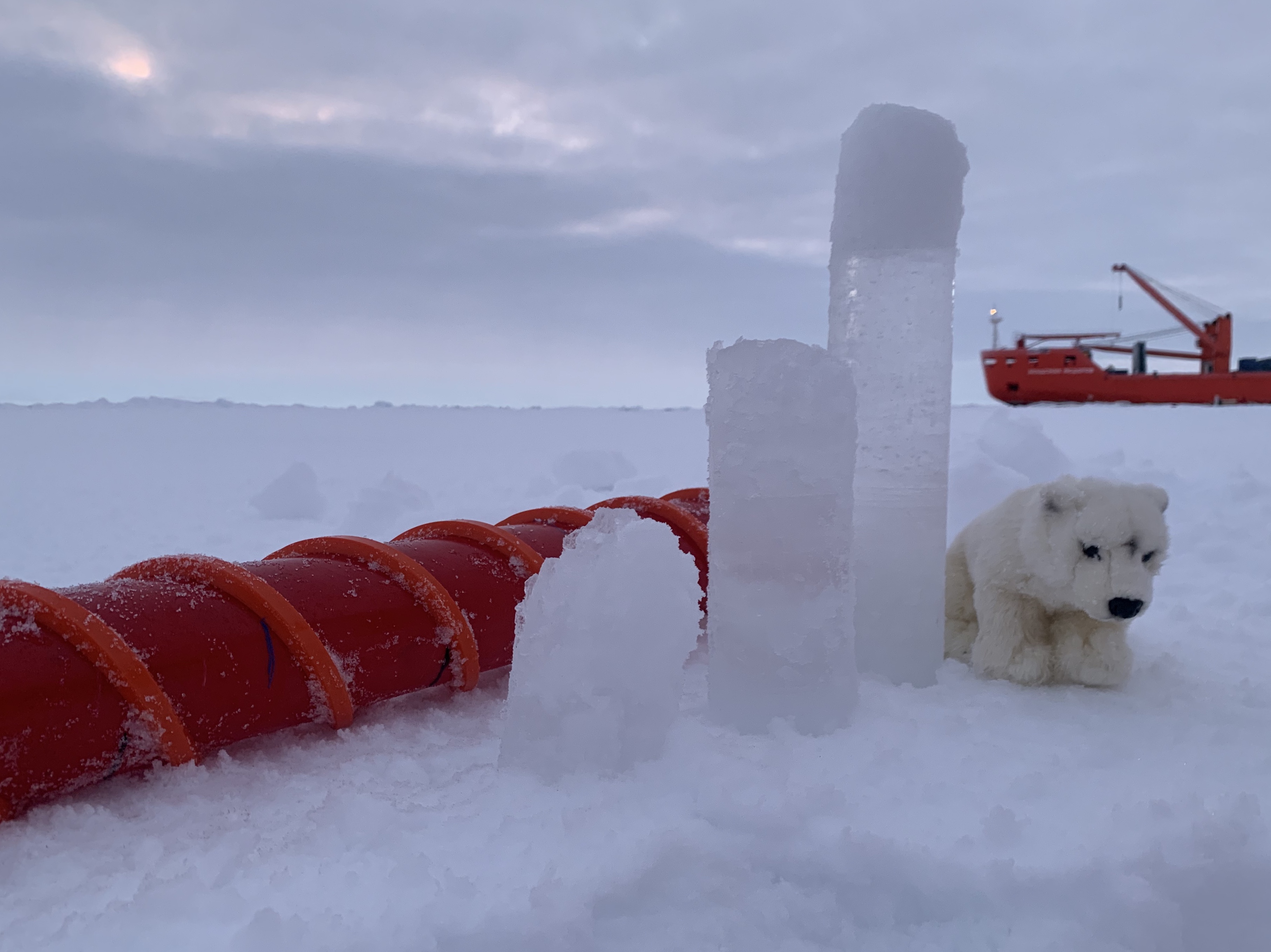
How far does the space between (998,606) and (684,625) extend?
37.9 inches

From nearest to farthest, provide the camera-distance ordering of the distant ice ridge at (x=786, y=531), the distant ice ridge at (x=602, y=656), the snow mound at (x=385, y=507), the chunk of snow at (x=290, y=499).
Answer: the distant ice ridge at (x=602, y=656) → the distant ice ridge at (x=786, y=531) → the snow mound at (x=385, y=507) → the chunk of snow at (x=290, y=499)

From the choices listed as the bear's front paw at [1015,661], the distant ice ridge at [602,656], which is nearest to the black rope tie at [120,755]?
the distant ice ridge at [602,656]

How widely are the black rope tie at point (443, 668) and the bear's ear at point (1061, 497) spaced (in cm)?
153

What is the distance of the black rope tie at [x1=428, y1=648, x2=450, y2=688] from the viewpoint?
214 cm

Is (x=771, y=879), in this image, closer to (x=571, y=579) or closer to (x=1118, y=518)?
(x=571, y=579)

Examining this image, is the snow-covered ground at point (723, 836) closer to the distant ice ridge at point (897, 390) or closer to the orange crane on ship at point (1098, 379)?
the distant ice ridge at point (897, 390)

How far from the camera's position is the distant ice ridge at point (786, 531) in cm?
179

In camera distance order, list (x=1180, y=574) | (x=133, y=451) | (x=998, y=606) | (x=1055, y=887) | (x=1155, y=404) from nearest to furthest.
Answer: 1. (x=1055, y=887)
2. (x=998, y=606)
3. (x=1180, y=574)
4. (x=133, y=451)
5. (x=1155, y=404)

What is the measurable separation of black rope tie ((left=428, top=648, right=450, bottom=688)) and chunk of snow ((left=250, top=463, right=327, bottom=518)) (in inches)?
177

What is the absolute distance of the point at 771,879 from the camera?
1322mm

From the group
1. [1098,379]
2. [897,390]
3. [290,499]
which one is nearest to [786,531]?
[897,390]

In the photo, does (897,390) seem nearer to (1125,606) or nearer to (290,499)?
(1125,606)

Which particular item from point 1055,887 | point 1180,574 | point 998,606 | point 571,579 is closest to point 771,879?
point 1055,887

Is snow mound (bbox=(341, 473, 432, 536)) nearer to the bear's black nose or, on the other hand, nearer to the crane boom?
the bear's black nose
